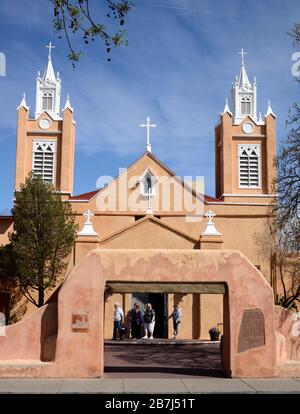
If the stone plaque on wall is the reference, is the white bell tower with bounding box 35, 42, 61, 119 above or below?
above

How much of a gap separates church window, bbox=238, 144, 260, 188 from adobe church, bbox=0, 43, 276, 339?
0.06m

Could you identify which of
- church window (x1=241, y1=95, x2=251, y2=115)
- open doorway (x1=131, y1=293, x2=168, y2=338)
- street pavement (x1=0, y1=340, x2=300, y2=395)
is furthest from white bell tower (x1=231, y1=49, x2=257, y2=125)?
street pavement (x1=0, y1=340, x2=300, y2=395)

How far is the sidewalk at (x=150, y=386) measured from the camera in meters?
11.9

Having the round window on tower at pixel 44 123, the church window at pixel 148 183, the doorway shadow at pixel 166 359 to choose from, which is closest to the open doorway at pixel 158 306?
the doorway shadow at pixel 166 359

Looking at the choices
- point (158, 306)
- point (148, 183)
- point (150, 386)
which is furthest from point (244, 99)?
point (150, 386)

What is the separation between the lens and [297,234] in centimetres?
1805

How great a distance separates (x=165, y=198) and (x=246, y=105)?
9924mm

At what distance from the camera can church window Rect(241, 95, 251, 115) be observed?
37156 mm

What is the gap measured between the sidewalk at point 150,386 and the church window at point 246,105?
84.8 feet

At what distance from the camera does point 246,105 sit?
122ft

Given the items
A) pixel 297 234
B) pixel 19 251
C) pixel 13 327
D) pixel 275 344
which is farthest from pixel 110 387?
pixel 19 251

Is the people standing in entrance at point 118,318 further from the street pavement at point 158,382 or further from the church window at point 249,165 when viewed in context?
the church window at point 249,165

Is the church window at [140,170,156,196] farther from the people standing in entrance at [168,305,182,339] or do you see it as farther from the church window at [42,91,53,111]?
the church window at [42,91,53,111]
